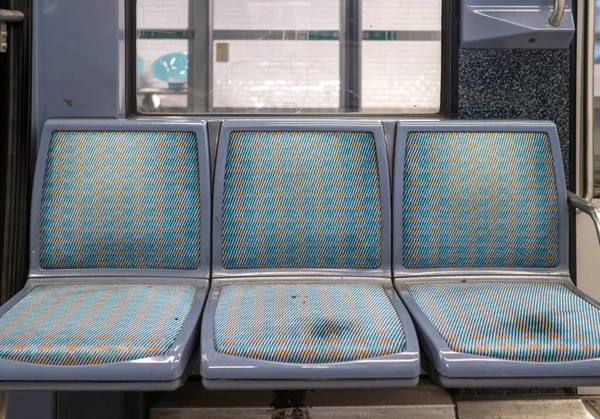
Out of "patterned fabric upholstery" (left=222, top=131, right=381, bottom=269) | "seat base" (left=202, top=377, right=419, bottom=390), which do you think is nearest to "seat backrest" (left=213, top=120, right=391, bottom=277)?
"patterned fabric upholstery" (left=222, top=131, right=381, bottom=269)

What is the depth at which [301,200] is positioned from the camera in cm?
183

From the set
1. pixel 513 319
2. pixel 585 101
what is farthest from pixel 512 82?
pixel 513 319

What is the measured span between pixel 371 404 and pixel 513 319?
765mm

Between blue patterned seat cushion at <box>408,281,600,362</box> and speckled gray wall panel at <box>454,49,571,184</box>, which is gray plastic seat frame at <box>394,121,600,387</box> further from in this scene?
speckled gray wall panel at <box>454,49,571,184</box>

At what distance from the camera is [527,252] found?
182cm

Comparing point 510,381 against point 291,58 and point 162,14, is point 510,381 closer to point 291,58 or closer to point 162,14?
point 291,58

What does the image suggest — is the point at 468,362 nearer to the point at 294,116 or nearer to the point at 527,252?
the point at 527,252

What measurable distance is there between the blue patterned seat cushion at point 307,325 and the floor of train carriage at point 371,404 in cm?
58

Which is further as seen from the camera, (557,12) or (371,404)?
(371,404)

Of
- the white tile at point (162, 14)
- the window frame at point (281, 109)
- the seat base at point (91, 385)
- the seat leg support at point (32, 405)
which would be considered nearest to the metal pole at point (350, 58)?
the window frame at point (281, 109)

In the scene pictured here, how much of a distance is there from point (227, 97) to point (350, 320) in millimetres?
1093

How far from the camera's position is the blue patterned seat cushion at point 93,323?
1.32 meters

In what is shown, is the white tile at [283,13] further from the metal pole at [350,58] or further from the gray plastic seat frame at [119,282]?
the gray plastic seat frame at [119,282]

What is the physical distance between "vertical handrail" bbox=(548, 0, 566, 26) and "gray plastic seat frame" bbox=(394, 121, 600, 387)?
0.35 m
